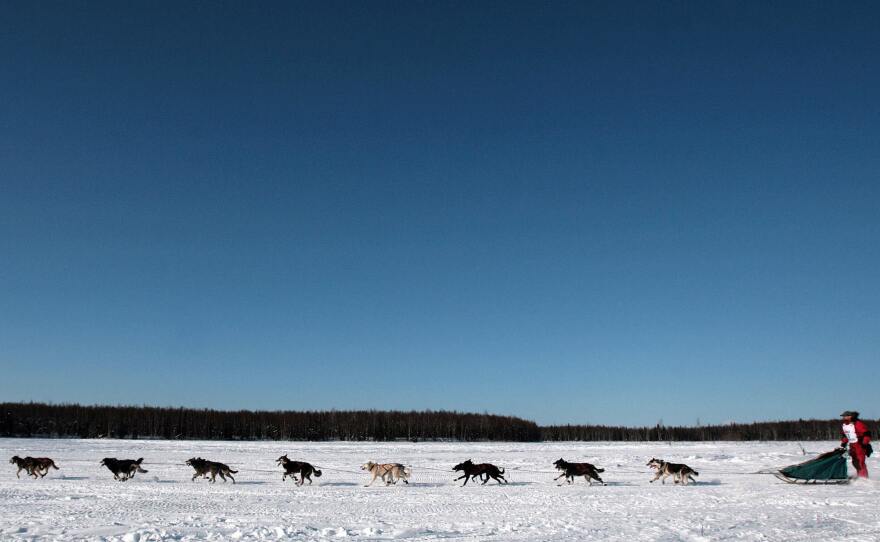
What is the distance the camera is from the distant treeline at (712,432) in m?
71.8

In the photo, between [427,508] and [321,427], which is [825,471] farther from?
[321,427]

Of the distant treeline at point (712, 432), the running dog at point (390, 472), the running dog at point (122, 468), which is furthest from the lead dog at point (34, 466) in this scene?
the distant treeline at point (712, 432)

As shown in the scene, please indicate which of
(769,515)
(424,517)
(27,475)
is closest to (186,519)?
(424,517)

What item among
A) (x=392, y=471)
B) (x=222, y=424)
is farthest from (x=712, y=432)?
(x=392, y=471)

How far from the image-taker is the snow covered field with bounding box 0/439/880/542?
10.8 metres

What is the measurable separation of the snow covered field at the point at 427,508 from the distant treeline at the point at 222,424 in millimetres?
44235

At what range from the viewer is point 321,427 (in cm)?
6981

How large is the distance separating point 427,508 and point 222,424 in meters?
58.5

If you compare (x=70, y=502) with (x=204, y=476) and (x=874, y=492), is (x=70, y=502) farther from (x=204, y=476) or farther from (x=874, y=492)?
(x=874, y=492)

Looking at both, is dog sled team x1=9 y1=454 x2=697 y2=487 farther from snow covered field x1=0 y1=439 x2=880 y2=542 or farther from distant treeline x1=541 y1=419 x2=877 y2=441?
distant treeline x1=541 y1=419 x2=877 y2=441

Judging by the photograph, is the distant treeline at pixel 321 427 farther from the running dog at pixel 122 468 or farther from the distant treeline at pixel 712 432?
the running dog at pixel 122 468

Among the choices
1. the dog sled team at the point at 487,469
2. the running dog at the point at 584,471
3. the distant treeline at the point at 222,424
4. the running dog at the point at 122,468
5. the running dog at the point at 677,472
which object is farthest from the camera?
the distant treeline at the point at 222,424

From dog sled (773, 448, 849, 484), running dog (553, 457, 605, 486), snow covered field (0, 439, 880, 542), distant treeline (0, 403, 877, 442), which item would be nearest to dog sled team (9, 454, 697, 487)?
running dog (553, 457, 605, 486)

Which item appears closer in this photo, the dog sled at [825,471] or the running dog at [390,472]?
the dog sled at [825,471]
